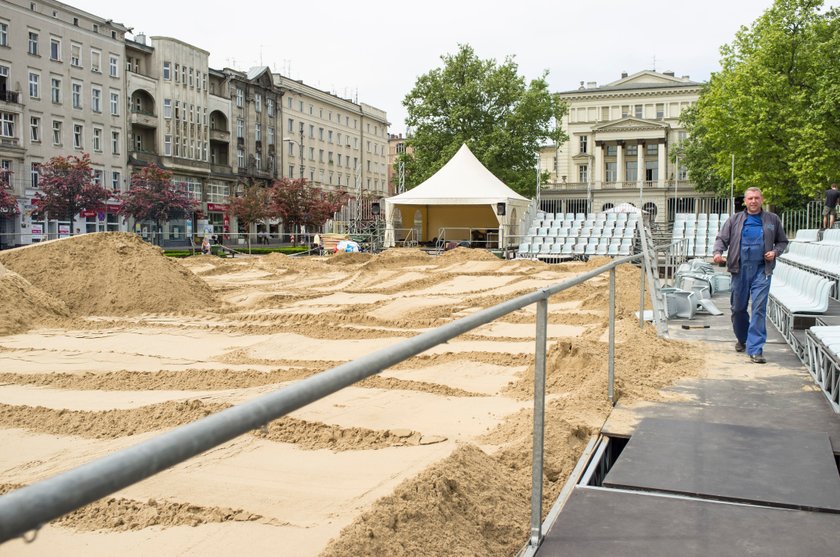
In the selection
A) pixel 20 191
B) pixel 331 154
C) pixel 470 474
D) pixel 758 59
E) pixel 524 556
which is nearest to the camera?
pixel 524 556

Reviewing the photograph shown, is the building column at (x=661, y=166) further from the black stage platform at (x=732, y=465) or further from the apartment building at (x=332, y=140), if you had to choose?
the black stage platform at (x=732, y=465)

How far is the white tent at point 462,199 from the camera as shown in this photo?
112ft

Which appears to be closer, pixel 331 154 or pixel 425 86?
pixel 425 86

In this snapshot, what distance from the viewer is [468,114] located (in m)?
57.0

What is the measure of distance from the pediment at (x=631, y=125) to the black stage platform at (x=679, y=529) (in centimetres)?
9111

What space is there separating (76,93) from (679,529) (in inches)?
2171

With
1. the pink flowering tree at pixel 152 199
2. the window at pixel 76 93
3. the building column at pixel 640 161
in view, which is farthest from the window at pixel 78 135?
the building column at pixel 640 161

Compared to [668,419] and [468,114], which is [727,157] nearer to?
[468,114]

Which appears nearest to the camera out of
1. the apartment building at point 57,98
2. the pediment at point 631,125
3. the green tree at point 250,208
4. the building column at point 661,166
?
the apartment building at point 57,98

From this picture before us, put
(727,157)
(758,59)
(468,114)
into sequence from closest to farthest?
(758,59) < (727,157) < (468,114)

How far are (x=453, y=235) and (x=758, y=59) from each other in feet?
55.4

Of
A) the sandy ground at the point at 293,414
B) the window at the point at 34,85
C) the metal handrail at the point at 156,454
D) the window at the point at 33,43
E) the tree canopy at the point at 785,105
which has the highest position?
the window at the point at 33,43

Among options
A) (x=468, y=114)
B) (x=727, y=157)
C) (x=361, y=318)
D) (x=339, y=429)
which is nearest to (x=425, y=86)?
(x=468, y=114)

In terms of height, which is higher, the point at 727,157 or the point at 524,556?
the point at 727,157
